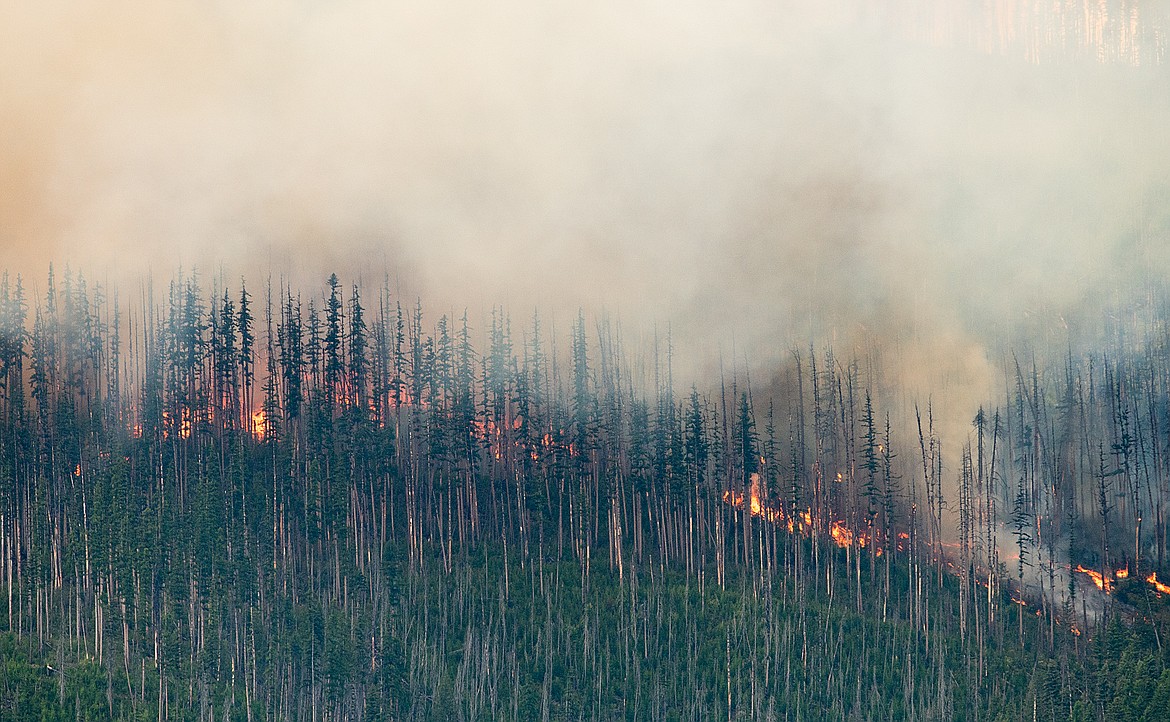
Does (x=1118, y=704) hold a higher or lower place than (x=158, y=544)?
lower

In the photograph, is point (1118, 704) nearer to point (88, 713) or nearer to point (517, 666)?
point (517, 666)

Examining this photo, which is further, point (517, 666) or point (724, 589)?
point (724, 589)

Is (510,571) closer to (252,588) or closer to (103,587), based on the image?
(252,588)

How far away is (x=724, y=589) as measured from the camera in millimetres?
190125

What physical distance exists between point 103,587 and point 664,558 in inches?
2800

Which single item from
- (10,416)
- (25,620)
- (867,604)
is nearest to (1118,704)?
(867,604)

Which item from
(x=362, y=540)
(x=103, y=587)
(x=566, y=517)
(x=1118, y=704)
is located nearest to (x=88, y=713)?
(x=103, y=587)

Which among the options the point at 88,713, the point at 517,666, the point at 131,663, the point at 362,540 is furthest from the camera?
the point at 362,540

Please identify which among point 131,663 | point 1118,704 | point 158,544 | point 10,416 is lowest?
point 1118,704

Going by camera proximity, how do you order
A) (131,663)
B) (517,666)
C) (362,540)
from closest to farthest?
1. (131,663)
2. (517,666)
3. (362,540)

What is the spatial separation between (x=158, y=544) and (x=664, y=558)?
2550 inches

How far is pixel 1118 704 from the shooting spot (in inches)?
6516

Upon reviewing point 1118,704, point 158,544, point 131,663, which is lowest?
point 1118,704

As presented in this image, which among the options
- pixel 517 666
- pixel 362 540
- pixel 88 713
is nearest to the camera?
pixel 88 713
